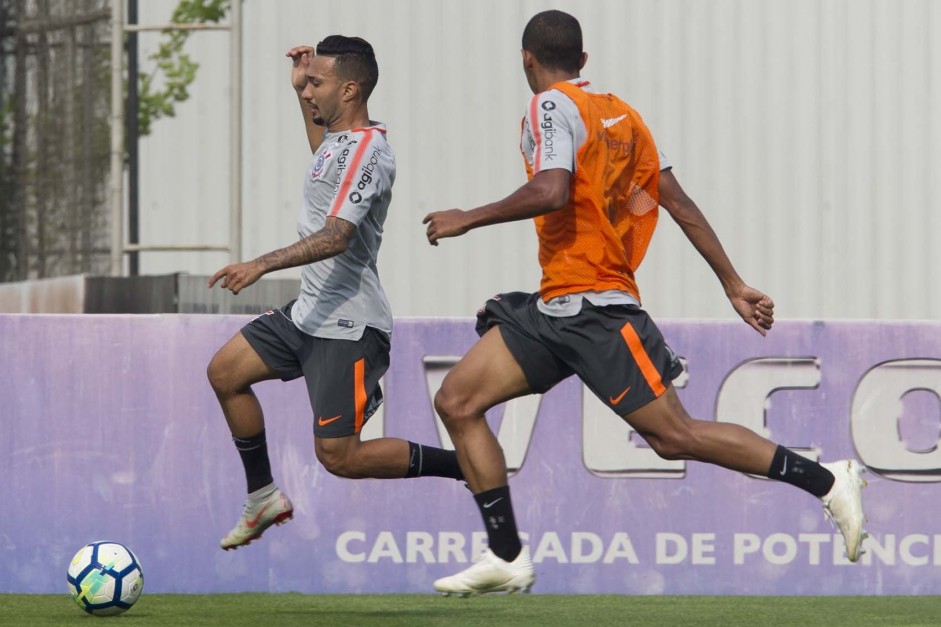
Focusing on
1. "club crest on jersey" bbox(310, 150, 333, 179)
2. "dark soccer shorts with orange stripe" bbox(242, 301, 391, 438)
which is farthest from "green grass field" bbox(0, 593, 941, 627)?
"club crest on jersey" bbox(310, 150, 333, 179)

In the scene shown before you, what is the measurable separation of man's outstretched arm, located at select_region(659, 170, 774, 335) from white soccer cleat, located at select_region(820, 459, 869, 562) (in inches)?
24.8

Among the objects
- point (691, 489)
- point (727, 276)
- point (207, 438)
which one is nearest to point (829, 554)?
point (691, 489)

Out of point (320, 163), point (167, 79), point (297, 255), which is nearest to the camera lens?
point (297, 255)

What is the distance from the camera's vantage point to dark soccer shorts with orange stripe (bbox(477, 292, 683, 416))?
591 centimetres

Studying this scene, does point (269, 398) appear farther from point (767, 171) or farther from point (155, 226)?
point (767, 171)

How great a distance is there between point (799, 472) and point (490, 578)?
43.3 inches

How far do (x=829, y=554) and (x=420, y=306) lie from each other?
353 centimetres

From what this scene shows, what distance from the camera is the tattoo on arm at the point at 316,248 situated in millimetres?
6113

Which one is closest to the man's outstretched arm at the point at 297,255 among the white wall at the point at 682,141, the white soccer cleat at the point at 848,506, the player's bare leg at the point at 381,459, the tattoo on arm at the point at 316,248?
the tattoo on arm at the point at 316,248

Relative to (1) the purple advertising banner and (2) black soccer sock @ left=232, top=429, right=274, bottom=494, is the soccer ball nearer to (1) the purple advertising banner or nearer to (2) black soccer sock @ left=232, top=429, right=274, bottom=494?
(2) black soccer sock @ left=232, top=429, right=274, bottom=494

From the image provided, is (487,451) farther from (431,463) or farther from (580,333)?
(431,463)

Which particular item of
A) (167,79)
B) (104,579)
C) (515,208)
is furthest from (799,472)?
(167,79)

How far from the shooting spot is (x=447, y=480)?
26.9 ft

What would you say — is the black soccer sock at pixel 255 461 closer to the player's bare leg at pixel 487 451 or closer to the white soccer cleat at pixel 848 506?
the player's bare leg at pixel 487 451
